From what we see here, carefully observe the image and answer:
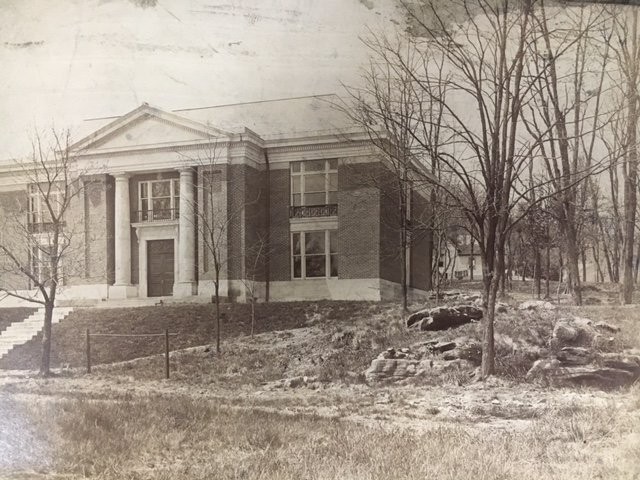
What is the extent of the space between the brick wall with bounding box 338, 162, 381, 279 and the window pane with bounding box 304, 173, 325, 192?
99mm

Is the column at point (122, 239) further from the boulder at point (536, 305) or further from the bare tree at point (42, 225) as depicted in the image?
the boulder at point (536, 305)

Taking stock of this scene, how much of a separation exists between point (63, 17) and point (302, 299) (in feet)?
6.68

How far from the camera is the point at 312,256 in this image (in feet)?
10.6

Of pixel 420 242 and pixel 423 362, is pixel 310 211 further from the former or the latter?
pixel 423 362

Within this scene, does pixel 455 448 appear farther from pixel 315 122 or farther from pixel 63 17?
pixel 63 17

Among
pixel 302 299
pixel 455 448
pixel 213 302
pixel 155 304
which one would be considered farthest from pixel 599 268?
pixel 155 304

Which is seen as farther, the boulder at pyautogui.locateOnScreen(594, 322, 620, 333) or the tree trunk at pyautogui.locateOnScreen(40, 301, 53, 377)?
the boulder at pyautogui.locateOnScreen(594, 322, 620, 333)

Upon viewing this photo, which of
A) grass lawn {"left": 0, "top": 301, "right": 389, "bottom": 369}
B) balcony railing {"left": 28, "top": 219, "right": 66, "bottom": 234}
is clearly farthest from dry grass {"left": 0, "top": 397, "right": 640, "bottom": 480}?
balcony railing {"left": 28, "top": 219, "right": 66, "bottom": 234}

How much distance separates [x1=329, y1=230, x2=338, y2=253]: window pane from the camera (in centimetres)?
329

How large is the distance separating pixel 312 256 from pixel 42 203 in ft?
5.13

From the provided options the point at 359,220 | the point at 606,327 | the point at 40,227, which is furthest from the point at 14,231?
the point at 606,327

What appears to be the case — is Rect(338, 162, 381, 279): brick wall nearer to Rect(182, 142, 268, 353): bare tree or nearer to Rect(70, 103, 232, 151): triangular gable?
Rect(182, 142, 268, 353): bare tree

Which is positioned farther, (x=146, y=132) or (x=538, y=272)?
(x=538, y=272)

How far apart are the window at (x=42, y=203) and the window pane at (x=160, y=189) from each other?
20.8 inches
